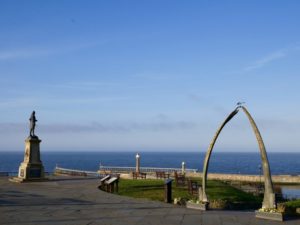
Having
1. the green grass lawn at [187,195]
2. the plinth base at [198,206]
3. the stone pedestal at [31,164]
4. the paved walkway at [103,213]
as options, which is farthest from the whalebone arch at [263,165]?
the stone pedestal at [31,164]

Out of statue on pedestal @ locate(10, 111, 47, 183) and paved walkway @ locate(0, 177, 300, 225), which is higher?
statue on pedestal @ locate(10, 111, 47, 183)

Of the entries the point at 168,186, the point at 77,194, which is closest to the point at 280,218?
the point at 168,186

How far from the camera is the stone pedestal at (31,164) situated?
28.3 meters

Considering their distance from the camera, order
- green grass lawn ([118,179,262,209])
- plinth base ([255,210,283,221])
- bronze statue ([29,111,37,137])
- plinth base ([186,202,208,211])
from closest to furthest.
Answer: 1. plinth base ([255,210,283,221])
2. plinth base ([186,202,208,211])
3. green grass lawn ([118,179,262,209])
4. bronze statue ([29,111,37,137])

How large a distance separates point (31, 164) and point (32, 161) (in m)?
0.24

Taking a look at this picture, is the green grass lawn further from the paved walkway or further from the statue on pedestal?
the statue on pedestal

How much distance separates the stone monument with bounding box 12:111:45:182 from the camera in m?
28.4

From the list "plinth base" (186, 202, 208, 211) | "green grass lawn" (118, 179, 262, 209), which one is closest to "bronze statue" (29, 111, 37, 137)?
"green grass lawn" (118, 179, 262, 209)

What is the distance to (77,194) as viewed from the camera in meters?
19.5

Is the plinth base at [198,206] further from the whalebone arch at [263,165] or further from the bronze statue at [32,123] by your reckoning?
the bronze statue at [32,123]

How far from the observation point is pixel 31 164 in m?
28.9

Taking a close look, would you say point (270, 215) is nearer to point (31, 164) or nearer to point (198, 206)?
point (198, 206)

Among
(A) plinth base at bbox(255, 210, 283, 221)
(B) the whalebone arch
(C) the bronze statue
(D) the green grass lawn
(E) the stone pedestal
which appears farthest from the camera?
(C) the bronze statue

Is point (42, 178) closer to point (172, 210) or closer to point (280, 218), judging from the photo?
point (172, 210)
